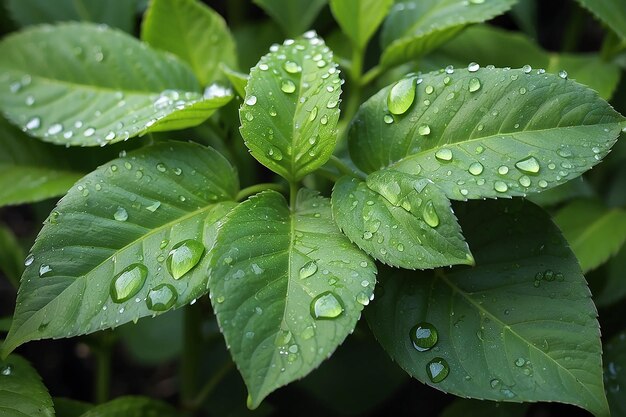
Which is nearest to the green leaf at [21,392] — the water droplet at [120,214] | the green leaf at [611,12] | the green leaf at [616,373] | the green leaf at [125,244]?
the green leaf at [125,244]

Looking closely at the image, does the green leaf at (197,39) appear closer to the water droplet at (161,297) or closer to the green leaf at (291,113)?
the green leaf at (291,113)

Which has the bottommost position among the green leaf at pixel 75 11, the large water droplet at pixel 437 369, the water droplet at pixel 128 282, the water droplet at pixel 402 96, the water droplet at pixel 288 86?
the large water droplet at pixel 437 369

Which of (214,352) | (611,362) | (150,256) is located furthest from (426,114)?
(214,352)

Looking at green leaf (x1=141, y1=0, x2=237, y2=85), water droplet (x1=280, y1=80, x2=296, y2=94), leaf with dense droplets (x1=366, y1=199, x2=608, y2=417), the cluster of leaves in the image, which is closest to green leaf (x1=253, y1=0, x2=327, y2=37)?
green leaf (x1=141, y1=0, x2=237, y2=85)

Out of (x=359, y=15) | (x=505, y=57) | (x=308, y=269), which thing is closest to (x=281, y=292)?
(x=308, y=269)

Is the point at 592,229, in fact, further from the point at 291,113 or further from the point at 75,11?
the point at 75,11

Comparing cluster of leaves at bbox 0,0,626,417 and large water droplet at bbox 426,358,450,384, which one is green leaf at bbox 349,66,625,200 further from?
large water droplet at bbox 426,358,450,384
